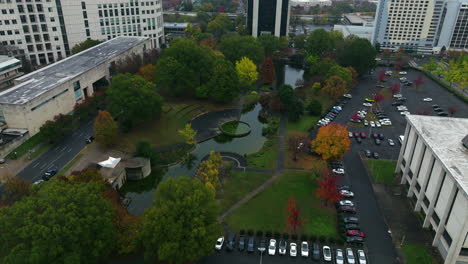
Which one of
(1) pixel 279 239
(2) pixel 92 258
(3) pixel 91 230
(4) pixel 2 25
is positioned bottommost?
(1) pixel 279 239

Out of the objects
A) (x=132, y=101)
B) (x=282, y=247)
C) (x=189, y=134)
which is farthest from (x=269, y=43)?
(x=282, y=247)

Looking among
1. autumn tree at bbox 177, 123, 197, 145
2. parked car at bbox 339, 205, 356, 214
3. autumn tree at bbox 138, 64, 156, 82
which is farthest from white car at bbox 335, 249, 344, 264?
autumn tree at bbox 138, 64, 156, 82

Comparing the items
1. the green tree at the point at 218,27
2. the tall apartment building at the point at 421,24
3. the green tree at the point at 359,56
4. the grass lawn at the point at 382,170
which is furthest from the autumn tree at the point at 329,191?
the green tree at the point at 218,27

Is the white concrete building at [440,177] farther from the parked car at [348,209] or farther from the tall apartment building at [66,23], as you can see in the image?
the tall apartment building at [66,23]

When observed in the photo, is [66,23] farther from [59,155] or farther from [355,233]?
[355,233]

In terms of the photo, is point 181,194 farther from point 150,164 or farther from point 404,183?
point 404,183

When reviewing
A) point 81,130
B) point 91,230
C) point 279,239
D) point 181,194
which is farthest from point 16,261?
point 81,130

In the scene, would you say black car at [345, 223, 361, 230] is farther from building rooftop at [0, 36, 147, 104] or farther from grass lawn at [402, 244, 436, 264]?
building rooftop at [0, 36, 147, 104]
